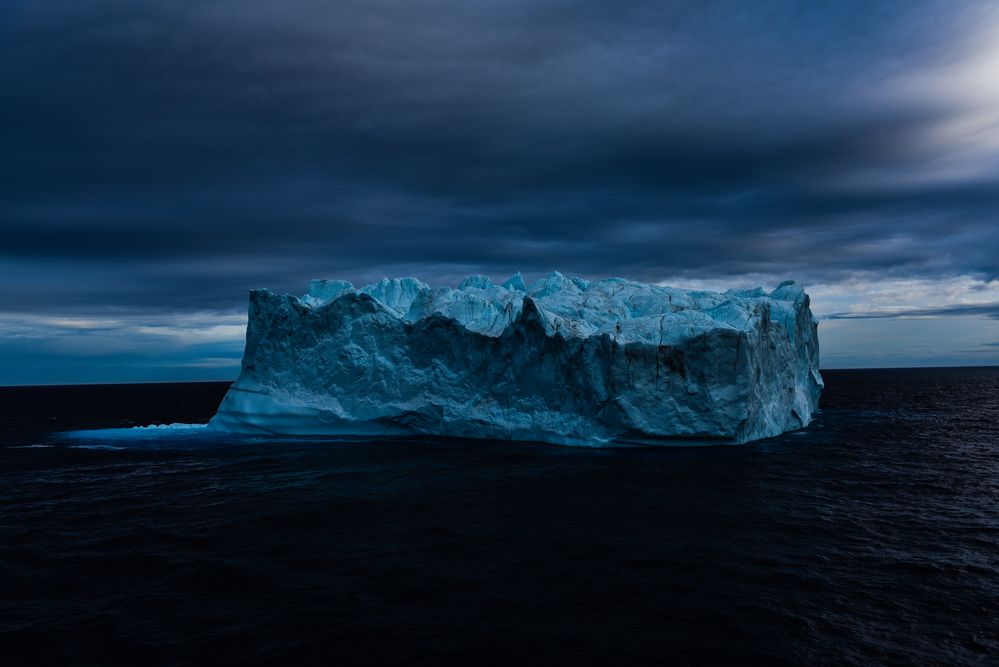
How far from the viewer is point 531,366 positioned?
104 ft

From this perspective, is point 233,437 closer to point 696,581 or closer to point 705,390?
point 705,390

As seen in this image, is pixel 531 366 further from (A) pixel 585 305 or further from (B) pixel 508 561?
(B) pixel 508 561

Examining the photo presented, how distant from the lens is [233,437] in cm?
3619

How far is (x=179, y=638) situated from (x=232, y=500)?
10.5m

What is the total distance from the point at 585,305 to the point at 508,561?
907 inches

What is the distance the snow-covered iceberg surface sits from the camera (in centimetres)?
2856

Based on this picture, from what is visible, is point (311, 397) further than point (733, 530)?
Yes

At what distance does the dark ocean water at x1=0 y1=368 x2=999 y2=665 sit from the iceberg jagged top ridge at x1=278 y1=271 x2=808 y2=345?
697cm

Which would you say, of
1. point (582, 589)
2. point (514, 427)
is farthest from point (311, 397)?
point (582, 589)

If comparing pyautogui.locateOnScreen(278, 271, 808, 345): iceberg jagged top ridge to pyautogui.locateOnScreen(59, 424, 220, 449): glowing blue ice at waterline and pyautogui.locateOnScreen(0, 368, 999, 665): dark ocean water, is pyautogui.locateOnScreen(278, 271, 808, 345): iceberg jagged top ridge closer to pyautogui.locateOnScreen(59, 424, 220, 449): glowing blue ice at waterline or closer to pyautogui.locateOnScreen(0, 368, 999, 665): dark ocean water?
pyautogui.locateOnScreen(0, 368, 999, 665): dark ocean water

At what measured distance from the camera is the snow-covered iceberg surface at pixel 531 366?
93.7ft

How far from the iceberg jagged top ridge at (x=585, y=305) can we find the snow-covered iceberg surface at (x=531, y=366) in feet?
0.38

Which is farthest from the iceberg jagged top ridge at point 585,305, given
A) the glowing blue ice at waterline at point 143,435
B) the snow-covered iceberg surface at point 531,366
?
the glowing blue ice at waterline at point 143,435

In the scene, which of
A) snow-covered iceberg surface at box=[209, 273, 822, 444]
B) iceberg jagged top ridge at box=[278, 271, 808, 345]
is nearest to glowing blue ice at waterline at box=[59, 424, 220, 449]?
snow-covered iceberg surface at box=[209, 273, 822, 444]
